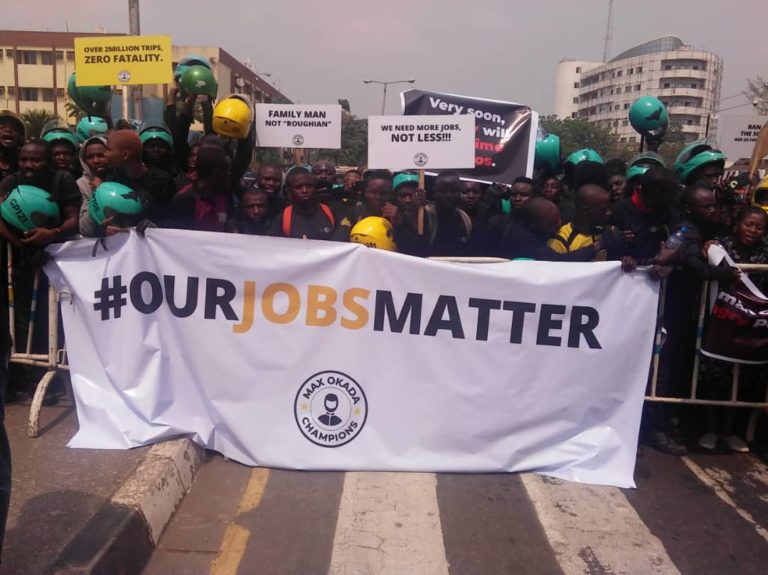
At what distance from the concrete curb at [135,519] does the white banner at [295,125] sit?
2.82m

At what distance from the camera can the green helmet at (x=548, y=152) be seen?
656cm

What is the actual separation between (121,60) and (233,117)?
1256 mm

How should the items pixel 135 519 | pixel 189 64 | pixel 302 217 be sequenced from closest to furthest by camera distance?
pixel 135 519 → pixel 302 217 → pixel 189 64

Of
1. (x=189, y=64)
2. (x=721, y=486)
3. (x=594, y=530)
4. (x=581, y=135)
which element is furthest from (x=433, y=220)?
(x=581, y=135)

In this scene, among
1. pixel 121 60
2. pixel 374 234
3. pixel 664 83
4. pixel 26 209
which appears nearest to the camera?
pixel 26 209

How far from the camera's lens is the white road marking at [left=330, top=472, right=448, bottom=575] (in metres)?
3.23

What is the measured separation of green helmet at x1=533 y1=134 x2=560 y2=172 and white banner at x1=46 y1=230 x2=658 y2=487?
2.73 meters

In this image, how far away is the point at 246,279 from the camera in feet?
13.7

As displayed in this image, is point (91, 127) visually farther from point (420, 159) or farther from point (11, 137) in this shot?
point (420, 159)

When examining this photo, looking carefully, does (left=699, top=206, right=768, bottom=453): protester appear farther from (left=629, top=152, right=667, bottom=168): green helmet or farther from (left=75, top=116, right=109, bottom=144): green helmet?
(left=75, top=116, right=109, bottom=144): green helmet

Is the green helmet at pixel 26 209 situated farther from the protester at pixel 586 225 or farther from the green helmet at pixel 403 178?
the protester at pixel 586 225

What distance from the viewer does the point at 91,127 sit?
702cm

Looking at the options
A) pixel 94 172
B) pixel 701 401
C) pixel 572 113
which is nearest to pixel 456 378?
pixel 701 401

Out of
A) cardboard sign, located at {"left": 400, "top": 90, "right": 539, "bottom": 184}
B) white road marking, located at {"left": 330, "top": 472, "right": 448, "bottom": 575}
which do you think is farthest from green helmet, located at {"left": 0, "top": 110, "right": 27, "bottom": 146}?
white road marking, located at {"left": 330, "top": 472, "right": 448, "bottom": 575}
